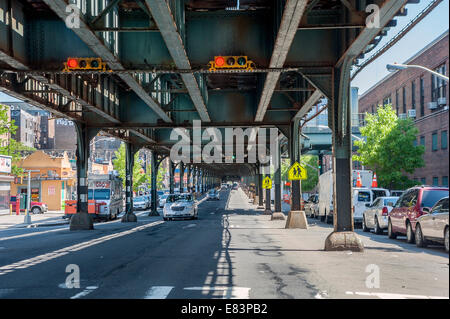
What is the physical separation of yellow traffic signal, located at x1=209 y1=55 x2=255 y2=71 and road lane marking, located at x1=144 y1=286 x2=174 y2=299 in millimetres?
8454

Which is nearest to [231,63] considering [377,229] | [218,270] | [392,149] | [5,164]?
[218,270]

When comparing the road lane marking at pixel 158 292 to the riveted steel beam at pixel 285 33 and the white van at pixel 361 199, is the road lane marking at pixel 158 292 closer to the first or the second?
the riveted steel beam at pixel 285 33

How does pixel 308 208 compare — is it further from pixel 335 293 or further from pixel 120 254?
pixel 335 293

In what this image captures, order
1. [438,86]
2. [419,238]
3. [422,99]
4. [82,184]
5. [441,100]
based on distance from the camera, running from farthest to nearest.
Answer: [422,99] < [438,86] < [441,100] < [82,184] < [419,238]

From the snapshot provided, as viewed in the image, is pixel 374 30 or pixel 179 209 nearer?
pixel 374 30

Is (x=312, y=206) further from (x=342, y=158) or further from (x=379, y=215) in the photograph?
(x=342, y=158)

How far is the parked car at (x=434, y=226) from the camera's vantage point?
15.1 meters

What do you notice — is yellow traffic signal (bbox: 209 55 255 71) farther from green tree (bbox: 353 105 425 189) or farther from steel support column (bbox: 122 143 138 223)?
green tree (bbox: 353 105 425 189)

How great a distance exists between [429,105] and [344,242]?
3905 cm

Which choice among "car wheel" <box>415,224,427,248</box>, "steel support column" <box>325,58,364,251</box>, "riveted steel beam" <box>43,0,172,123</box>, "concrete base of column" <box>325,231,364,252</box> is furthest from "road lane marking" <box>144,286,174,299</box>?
"car wheel" <box>415,224,427,248</box>

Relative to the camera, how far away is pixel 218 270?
1228 cm

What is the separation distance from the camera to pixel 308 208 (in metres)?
46.4

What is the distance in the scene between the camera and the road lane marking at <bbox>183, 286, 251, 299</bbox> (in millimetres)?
8828
